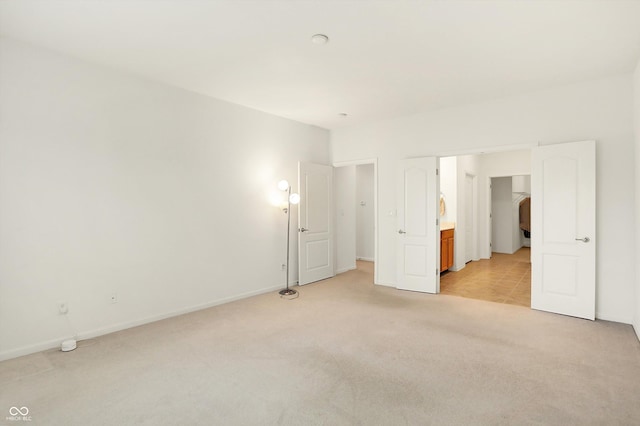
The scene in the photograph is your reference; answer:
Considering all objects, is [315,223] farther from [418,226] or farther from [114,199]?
[114,199]

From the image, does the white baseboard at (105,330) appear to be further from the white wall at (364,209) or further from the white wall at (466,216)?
the white wall at (466,216)

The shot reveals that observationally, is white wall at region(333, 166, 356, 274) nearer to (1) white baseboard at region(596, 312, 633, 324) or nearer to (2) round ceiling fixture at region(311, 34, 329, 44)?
(2) round ceiling fixture at region(311, 34, 329, 44)

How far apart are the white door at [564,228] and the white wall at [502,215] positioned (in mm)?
6034

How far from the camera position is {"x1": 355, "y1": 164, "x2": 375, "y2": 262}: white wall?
853 cm

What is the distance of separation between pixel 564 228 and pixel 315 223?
11.9 feet

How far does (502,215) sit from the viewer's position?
988 centimetres

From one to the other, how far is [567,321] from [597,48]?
2.96 metres

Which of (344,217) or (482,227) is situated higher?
(344,217)

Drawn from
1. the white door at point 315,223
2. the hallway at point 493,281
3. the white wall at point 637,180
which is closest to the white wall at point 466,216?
the hallway at point 493,281

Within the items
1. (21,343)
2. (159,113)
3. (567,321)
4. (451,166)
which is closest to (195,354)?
(21,343)

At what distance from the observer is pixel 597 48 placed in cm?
318

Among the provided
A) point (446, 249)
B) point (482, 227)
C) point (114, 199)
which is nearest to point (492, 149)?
point (446, 249)

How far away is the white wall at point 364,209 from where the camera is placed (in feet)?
28.0

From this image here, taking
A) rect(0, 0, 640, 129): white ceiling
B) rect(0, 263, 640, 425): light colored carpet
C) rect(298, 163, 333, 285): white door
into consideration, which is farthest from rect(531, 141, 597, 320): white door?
rect(298, 163, 333, 285): white door
